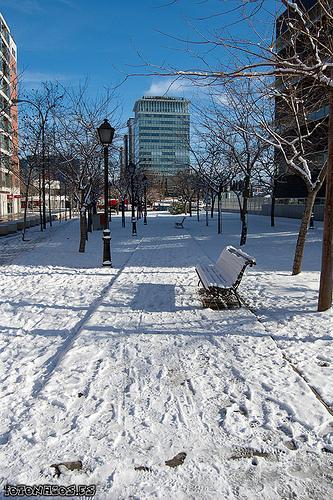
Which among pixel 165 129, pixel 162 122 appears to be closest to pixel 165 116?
pixel 162 122

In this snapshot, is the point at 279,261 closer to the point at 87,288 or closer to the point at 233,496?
the point at 87,288

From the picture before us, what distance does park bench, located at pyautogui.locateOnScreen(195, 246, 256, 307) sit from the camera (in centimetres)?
653

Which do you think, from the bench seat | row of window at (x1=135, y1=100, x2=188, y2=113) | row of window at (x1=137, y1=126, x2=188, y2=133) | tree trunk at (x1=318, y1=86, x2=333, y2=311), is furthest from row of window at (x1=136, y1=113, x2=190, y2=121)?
tree trunk at (x1=318, y1=86, x2=333, y2=311)

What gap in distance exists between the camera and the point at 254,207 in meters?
56.6

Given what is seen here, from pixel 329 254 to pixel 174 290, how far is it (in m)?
3.16

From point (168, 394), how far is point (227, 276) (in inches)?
143

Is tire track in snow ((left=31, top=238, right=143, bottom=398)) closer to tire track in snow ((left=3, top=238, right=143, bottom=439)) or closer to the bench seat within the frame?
tire track in snow ((left=3, top=238, right=143, bottom=439))

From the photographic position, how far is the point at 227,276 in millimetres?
7207

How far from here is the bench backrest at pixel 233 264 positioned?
6.52 metres

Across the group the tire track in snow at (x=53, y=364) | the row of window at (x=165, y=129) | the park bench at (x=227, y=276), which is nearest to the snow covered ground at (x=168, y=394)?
the tire track in snow at (x=53, y=364)

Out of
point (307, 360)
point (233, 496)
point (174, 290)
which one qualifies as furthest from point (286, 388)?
point (174, 290)

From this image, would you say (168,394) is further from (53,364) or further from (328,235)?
(328,235)

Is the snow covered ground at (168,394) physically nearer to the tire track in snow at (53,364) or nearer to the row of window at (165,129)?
the tire track in snow at (53,364)

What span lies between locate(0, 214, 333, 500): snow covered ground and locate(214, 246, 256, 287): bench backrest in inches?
22.0
